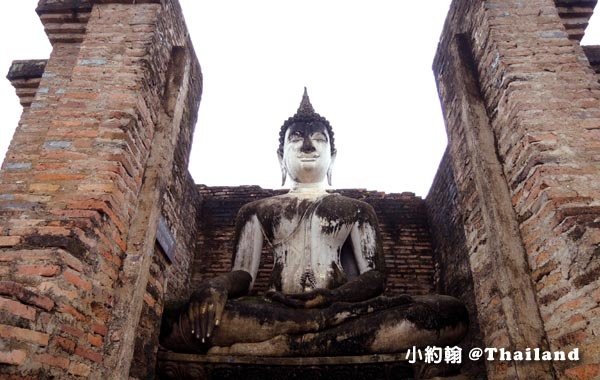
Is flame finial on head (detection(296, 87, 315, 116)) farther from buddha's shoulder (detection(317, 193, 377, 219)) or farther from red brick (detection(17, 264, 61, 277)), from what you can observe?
red brick (detection(17, 264, 61, 277))

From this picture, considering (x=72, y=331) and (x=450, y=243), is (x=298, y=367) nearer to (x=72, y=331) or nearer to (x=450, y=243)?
(x=72, y=331)

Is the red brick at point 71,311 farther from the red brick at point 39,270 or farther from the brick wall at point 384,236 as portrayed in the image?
the brick wall at point 384,236

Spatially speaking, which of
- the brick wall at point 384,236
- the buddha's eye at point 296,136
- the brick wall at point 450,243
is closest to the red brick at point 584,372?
the buddha's eye at point 296,136

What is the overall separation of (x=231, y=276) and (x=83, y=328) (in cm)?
137

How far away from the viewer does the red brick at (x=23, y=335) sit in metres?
2.37

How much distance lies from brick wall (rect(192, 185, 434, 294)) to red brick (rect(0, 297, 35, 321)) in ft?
17.8

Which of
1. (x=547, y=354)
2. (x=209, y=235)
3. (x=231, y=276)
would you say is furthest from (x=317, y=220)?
(x=209, y=235)

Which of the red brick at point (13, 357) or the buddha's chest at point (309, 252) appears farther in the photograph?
the buddha's chest at point (309, 252)

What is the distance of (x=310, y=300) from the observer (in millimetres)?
3574

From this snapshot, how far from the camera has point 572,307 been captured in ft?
9.19

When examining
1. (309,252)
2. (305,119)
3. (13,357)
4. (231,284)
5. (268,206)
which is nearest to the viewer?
(13,357)

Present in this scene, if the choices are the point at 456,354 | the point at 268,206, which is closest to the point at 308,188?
the point at 268,206

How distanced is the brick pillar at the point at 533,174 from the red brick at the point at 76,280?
107 inches

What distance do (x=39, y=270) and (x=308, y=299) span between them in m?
1.83
